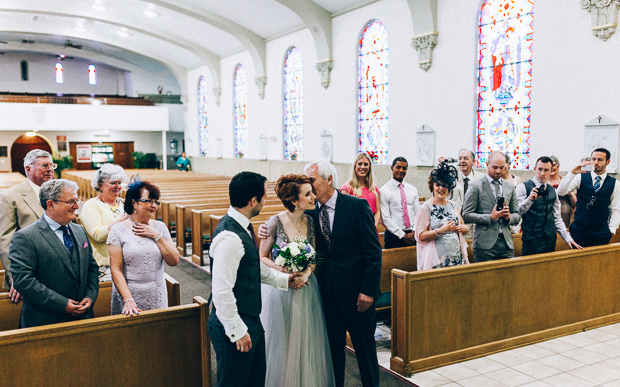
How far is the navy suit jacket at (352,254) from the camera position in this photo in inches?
120

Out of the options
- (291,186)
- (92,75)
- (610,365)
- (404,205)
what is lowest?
(610,365)

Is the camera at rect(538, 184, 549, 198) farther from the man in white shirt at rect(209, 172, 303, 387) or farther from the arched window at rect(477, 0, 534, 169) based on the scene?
the arched window at rect(477, 0, 534, 169)

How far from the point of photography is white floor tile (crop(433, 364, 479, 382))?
363 centimetres

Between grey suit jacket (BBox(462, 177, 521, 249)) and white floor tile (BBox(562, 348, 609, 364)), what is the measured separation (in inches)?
37.6

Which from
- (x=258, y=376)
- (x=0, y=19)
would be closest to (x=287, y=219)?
(x=258, y=376)

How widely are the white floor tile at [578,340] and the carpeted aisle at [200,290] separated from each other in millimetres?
1708

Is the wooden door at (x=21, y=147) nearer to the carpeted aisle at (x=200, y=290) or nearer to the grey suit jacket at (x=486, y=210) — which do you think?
the carpeted aisle at (x=200, y=290)

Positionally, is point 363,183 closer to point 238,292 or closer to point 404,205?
point 404,205

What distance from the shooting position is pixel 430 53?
9.50 metres

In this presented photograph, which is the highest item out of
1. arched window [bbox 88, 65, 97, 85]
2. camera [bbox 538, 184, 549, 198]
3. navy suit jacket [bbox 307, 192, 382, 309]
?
arched window [bbox 88, 65, 97, 85]

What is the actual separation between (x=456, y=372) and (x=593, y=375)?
0.96 metres

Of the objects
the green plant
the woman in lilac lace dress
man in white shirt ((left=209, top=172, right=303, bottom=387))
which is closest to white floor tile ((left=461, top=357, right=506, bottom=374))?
man in white shirt ((left=209, top=172, right=303, bottom=387))

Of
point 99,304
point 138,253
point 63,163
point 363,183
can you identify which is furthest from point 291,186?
point 63,163

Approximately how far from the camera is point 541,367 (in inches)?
149
